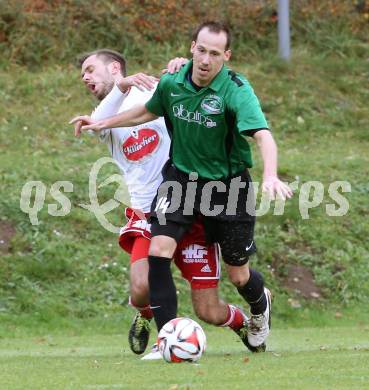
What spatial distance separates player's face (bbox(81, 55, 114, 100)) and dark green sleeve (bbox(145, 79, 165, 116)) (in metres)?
0.87

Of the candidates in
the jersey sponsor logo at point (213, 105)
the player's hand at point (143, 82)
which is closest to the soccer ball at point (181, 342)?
the jersey sponsor logo at point (213, 105)

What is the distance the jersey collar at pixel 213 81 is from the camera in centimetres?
818

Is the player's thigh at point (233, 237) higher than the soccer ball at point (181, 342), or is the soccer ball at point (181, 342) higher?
the player's thigh at point (233, 237)

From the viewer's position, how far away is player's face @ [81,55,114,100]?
925 centimetres

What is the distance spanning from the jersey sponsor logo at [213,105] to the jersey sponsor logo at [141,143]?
1.05 m

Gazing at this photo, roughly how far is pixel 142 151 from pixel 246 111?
142 centimetres

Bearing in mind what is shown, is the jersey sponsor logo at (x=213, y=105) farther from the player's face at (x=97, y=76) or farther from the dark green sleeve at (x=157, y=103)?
the player's face at (x=97, y=76)

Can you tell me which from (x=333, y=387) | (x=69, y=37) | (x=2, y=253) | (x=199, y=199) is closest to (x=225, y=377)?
(x=333, y=387)

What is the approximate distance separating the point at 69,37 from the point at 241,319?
37.2ft

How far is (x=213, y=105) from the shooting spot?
814cm

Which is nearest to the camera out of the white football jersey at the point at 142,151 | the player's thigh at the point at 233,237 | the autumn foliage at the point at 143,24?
the player's thigh at the point at 233,237

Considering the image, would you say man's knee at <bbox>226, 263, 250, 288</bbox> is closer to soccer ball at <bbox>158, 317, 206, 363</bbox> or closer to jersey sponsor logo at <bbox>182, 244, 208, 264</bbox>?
jersey sponsor logo at <bbox>182, 244, 208, 264</bbox>

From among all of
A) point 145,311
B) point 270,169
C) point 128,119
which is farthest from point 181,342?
point 128,119

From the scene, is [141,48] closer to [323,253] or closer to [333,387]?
[323,253]
